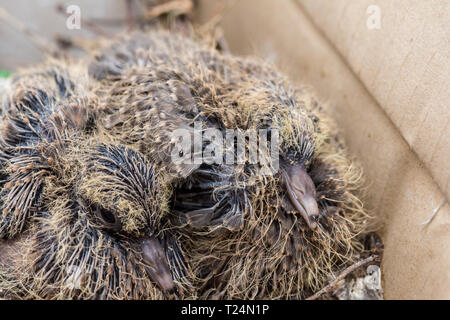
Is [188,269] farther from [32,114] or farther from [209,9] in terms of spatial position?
[209,9]

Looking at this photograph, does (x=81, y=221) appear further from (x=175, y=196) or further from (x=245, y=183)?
(x=245, y=183)

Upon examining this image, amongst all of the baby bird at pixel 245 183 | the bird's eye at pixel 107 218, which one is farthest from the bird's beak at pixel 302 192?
A: the bird's eye at pixel 107 218

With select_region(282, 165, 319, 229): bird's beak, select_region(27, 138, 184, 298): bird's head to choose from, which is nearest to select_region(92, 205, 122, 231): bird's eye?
select_region(27, 138, 184, 298): bird's head

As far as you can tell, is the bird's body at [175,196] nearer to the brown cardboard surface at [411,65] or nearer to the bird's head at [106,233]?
the bird's head at [106,233]

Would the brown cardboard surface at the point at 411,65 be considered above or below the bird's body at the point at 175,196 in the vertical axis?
above

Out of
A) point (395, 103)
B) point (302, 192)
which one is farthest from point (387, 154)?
point (302, 192)

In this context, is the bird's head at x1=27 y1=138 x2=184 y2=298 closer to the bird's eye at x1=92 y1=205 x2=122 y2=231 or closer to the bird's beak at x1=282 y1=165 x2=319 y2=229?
the bird's eye at x1=92 y1=205 x2=122 y2=231
